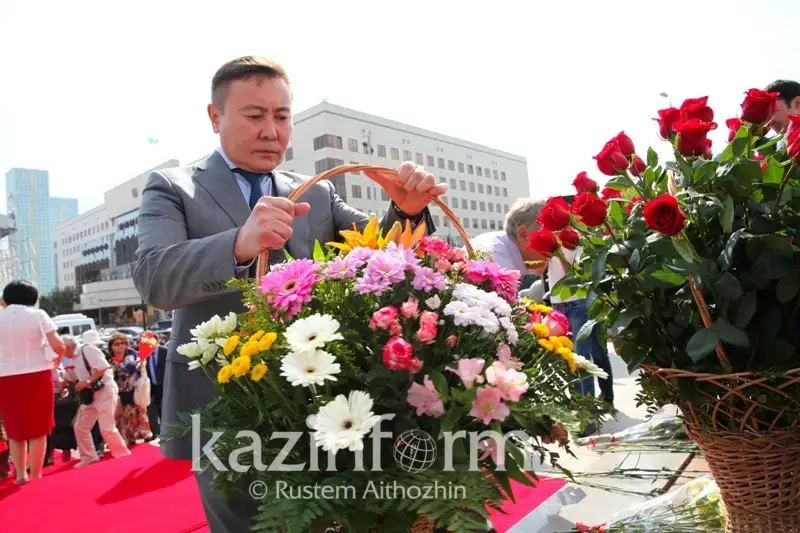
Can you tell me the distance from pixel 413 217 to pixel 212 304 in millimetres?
549

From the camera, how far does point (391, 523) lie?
32.9 inches

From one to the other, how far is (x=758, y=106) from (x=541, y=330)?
55cm

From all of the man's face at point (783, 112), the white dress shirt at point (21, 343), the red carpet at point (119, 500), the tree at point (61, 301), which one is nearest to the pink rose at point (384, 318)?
the red carpet at point (119, 500)

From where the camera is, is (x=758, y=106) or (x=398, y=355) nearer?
(x=398, y=355)

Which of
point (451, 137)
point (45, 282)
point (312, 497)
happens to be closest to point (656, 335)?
point (312, 497)

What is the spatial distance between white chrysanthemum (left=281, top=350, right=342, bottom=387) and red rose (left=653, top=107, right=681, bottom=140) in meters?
0.77

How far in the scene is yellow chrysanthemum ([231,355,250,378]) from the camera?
838 mm

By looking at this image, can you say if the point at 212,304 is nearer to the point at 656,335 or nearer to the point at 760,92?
the point at 656,335

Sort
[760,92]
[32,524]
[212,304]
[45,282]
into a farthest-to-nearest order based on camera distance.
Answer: [45,282] → [32,524] → [212,304] → [760,92]

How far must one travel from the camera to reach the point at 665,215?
87cm

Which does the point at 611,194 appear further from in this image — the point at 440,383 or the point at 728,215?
the point at 440,383

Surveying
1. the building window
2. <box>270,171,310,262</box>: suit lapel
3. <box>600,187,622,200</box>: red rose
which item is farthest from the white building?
<box>600,187,622,200</box>: red rose

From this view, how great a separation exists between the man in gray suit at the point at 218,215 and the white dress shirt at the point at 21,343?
327cm

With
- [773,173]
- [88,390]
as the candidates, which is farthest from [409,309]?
[88,390]
